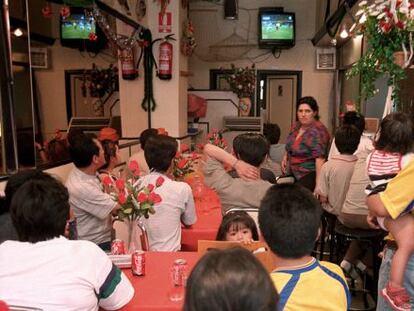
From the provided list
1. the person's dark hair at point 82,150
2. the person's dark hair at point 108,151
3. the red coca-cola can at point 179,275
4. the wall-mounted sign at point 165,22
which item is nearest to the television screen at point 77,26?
the wall-mounted sign at point 165,22

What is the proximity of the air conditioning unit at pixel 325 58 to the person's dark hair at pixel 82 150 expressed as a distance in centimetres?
674

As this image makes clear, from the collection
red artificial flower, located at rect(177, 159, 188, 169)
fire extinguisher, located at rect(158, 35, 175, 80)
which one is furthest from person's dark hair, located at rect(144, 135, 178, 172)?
fire extinguisher, located at rect(158, 35, 175, 80)

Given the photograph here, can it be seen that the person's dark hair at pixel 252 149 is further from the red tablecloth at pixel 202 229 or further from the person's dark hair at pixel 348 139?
the person's dark hair at pixel 348 139

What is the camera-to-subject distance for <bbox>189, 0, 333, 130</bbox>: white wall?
851 centimetres

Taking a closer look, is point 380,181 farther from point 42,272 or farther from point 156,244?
point 42,272

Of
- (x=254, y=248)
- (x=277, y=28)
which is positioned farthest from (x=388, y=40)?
(x=277, y=28)

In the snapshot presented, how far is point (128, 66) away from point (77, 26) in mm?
1409

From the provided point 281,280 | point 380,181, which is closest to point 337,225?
point 380,181

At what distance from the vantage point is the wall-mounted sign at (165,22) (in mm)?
5672

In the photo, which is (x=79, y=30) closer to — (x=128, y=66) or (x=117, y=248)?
(x=128, y=66)

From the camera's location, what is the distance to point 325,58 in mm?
8445

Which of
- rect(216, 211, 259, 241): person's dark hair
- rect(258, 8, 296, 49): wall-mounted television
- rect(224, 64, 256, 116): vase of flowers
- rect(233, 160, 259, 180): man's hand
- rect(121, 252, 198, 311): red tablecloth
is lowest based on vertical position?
rect(121, 252, 198, 311): red tablecloth

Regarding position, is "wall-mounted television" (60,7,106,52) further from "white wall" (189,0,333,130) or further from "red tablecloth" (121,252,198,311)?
"white wall" (189,0,333,130)

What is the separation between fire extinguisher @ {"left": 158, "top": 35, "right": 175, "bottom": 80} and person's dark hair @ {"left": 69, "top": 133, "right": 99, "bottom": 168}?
3134 millimetres
